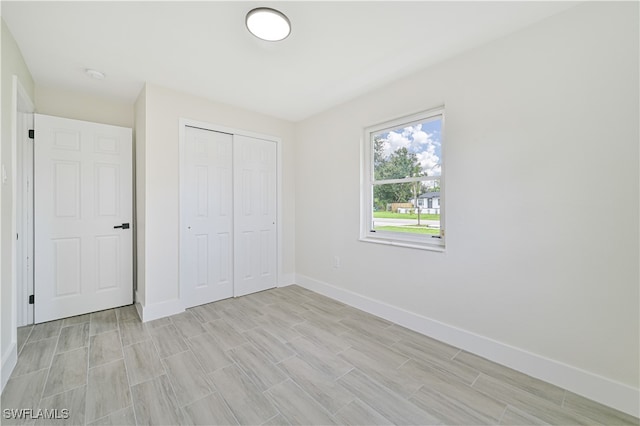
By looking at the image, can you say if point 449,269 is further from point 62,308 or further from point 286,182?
point 62,308

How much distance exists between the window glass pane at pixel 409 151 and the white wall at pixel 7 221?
10.3 feet

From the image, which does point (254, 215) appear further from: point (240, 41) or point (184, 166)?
point (240, 41)

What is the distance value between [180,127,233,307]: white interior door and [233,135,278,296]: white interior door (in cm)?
11

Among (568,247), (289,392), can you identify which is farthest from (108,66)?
(568,247)

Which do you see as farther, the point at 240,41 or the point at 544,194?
the point at 240,41

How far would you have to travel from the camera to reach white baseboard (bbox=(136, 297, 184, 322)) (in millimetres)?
2746

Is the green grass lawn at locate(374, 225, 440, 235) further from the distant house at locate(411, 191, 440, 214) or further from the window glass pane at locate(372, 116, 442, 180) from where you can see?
the window glass pane at locate(372, 116, 442, 180)

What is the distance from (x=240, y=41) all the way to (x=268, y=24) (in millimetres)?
365

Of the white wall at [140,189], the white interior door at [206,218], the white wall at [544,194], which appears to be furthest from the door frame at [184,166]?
the white wall at [544,194]

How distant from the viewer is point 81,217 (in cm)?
289

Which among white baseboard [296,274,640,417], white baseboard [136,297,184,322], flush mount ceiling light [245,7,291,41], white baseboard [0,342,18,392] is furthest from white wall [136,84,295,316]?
white baseboard [296,274,640,417]

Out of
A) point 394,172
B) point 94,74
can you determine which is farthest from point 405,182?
point 94,74

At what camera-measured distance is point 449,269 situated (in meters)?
2.34

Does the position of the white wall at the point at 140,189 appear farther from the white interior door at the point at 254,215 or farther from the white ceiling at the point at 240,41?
the white interior door at the point at 254,215
